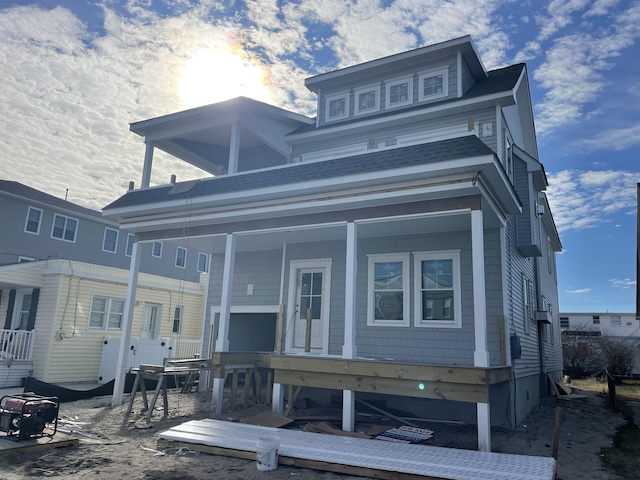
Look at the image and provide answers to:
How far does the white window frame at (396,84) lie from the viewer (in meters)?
11.7

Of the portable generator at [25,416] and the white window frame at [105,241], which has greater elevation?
the white window frame at [105,241]

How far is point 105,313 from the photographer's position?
15.5 metres

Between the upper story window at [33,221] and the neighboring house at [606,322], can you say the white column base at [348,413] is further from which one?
the neighboring house at [606,322]

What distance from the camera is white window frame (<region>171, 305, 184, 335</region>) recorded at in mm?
18339

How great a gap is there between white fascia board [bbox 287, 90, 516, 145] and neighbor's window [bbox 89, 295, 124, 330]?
8963 mm

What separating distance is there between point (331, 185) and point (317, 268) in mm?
3382

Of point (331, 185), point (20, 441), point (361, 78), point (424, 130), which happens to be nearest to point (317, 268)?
point (331, 185)

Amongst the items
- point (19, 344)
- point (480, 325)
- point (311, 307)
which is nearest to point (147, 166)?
point (311, 307)

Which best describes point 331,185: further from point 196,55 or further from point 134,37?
point 134,37

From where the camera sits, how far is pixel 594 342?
29.2m

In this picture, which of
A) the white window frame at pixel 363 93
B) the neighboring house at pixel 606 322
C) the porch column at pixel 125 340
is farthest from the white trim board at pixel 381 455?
the neighboring house at pixel 606 322

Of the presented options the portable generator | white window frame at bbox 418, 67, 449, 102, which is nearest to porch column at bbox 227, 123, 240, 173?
white window frame at bbox 418, 67, 449, 102

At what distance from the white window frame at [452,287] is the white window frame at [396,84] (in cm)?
441

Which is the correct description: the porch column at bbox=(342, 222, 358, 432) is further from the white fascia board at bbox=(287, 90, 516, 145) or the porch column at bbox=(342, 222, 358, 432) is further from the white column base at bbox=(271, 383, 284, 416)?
the white fascia board at bbox=(287, 90, 516, 145)
